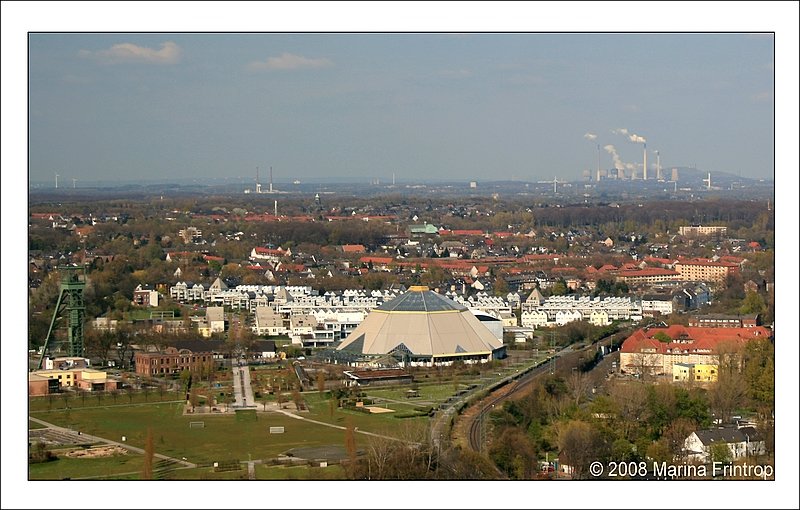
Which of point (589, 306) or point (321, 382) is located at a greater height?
point (589, 306)

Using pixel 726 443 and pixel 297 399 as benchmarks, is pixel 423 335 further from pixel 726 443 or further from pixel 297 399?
pixel 726 443

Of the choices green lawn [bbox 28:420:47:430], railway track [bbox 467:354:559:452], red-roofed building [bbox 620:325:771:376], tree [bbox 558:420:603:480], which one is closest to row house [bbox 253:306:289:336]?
railway track [bbox 467:354:559:452]

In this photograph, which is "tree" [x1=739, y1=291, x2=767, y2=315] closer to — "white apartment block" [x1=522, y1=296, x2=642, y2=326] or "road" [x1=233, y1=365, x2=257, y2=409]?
"white apartment block" [x1=522, y1=296, x2=642, y2=326]

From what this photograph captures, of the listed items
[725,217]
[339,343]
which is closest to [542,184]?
[725,217]

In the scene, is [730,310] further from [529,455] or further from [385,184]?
[385,184]

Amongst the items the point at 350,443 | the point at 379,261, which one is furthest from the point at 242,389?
the point at 379,261

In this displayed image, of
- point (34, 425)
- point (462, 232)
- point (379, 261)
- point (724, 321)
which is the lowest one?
point (34, 425)
